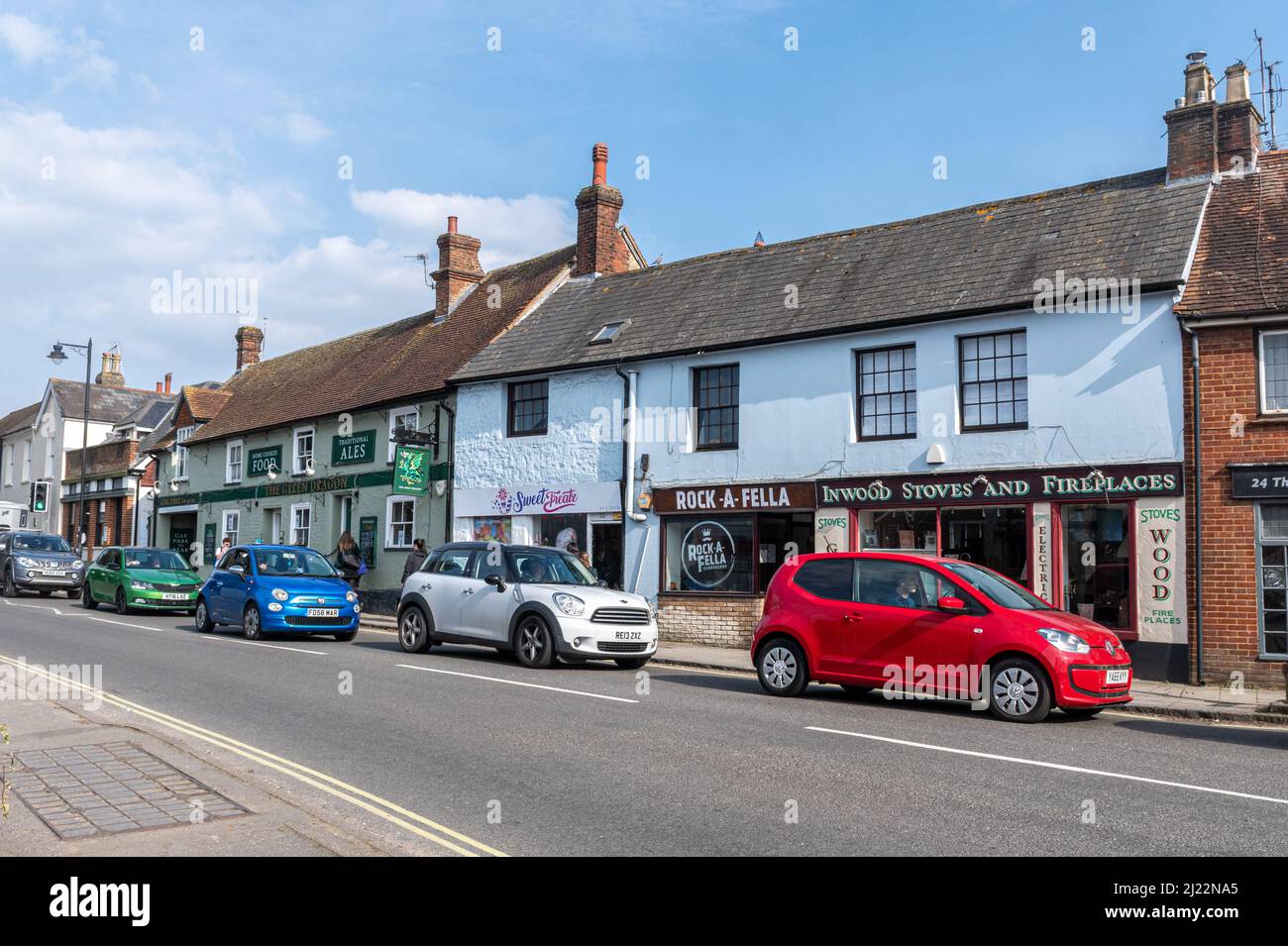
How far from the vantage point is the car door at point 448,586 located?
15.7 metres

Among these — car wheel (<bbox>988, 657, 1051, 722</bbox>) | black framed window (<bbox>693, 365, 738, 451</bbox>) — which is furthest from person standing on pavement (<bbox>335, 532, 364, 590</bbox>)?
car wheel (<bbox>988, 657, 1051, 722</bbox>)

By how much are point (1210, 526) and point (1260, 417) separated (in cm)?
160

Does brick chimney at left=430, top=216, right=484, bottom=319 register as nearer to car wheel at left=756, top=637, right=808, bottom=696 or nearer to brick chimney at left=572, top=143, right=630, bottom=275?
brick chimney at left=572, top=143, right=630, bottom=275

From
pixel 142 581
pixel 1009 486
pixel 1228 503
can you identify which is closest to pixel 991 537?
pixel 1009 486

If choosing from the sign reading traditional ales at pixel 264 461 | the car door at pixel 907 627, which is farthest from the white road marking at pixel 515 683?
the sign reading traditional ales at pixel 264 461

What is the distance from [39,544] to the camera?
31031 mm

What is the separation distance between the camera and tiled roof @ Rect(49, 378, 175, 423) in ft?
171

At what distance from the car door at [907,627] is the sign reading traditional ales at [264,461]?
24.6 meters

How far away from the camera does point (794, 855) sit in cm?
570

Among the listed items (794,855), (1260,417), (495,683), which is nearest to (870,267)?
(1260,417)

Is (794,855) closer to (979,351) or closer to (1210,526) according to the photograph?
(1210,526)

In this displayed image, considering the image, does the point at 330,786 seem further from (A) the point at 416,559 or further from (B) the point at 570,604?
(A) the point at 416,559

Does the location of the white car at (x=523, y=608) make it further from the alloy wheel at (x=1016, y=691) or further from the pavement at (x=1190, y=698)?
the alloy wheel at (x=1016, y=691)

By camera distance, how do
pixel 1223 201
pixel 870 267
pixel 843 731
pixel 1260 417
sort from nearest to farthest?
1. pixel 843 731
2. pixel 1260 417
3. pixel 1223 201
4. pixel 870 267
